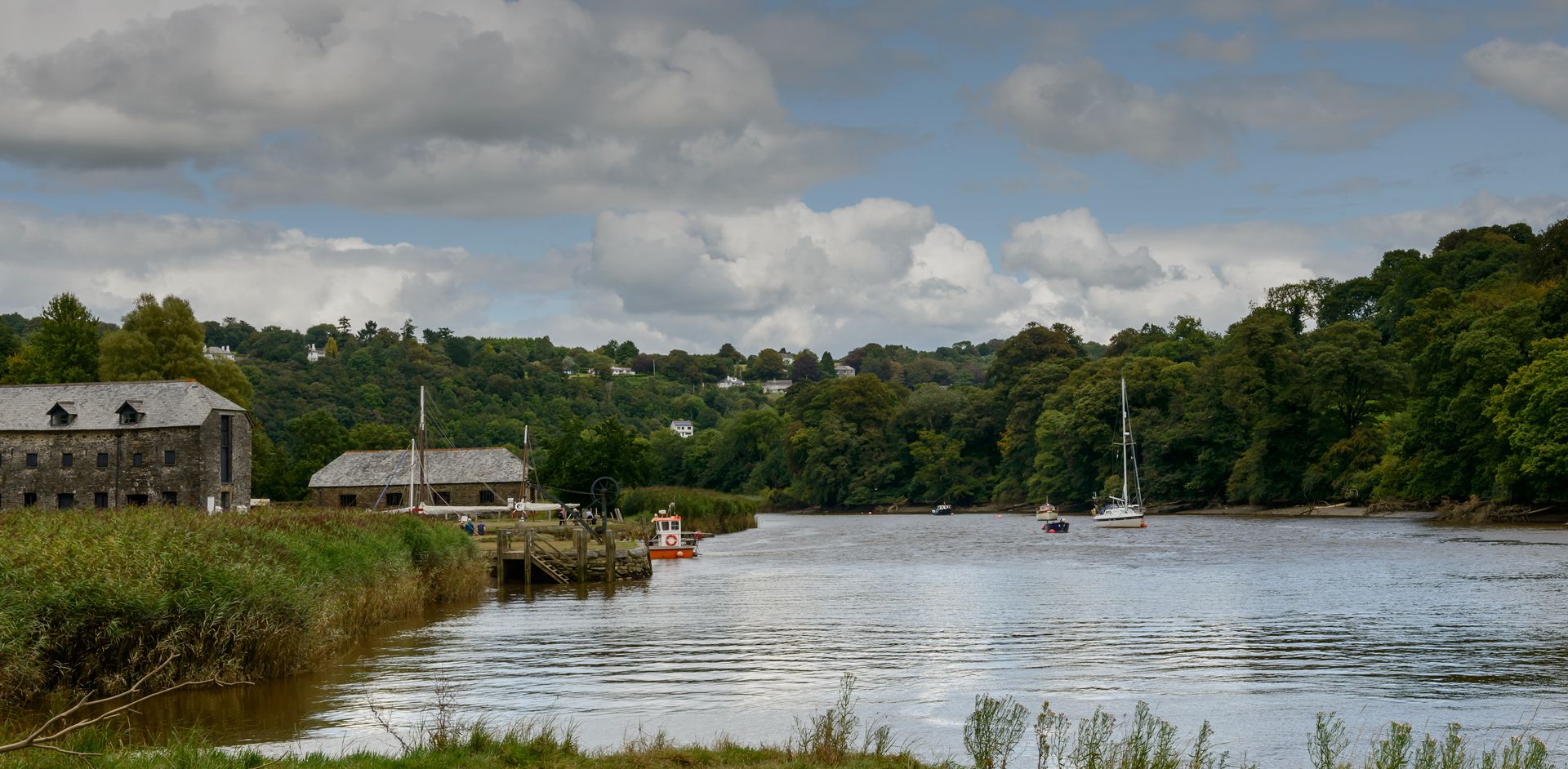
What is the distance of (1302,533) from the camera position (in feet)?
235

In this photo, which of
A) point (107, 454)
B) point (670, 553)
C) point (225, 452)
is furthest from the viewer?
point (670, 553)

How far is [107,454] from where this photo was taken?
191 feet

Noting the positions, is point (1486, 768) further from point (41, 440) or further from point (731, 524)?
point (731, 524)

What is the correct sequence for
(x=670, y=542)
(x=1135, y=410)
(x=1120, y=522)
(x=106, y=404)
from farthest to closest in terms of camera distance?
(x=1135, y=410) → (x=1120, y=522) → (x=670, y=542) → (x=106, y=404)

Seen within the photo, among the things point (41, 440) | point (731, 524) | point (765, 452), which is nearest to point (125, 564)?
point (41, 440)

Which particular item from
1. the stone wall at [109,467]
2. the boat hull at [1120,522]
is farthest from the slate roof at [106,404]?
the boat hull at [1120,522]

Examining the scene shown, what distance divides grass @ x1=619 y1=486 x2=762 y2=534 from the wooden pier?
3260 centimetres

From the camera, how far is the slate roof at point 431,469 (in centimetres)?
8231

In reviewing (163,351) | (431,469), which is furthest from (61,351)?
(431,469)

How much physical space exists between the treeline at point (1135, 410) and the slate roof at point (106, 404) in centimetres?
2372

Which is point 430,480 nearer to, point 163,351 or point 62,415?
point 163,351

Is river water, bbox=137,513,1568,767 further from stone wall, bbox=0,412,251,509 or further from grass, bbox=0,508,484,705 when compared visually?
stone wall, bbox=0,412,251,509

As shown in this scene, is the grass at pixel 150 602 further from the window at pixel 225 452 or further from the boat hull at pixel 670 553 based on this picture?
the boat hull at pixel 670 553

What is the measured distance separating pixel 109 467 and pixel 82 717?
4626cm
